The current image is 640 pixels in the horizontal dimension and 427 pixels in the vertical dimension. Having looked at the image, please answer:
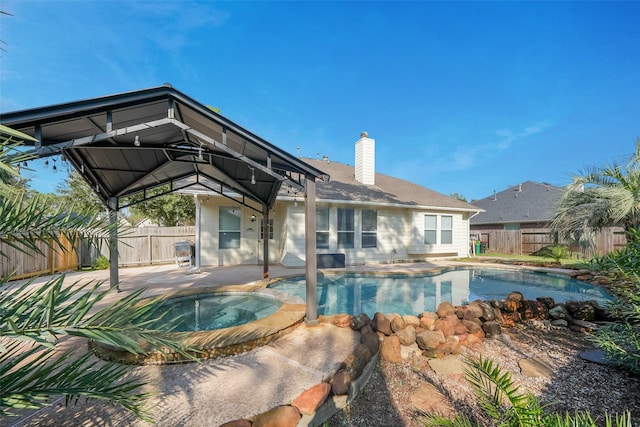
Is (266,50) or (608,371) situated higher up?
(266,50)

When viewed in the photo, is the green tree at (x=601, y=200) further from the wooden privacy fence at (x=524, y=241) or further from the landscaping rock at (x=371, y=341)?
the wooden privacy fence at (x=524, y=241)

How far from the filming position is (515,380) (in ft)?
11.5

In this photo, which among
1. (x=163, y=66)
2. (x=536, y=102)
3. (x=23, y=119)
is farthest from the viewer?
(x=536, y=102)

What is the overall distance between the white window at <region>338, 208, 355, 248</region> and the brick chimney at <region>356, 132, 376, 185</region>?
11.9 ft

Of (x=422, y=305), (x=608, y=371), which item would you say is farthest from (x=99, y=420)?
(x=422, y=305)

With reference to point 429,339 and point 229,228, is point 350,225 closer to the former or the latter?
point 229,228

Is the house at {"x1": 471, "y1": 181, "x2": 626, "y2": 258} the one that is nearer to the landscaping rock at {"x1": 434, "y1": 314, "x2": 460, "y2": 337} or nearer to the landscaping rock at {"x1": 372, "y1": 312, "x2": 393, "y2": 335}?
the landscaping rock at {"x1": 434, "y1": 314, "x2": 460, "y2": 337}

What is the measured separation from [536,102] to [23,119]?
29326 mm

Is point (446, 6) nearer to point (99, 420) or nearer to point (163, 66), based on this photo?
point (163, 66)

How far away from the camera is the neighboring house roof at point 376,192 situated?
12000 millimetres

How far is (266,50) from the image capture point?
15.0m

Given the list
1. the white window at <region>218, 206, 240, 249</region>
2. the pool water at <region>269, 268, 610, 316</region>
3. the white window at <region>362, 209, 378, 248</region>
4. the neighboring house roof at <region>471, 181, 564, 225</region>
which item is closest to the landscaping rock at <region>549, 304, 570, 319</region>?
the pool water at <region>269, 268, 610, 316</region>

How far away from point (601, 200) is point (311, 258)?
6692mm

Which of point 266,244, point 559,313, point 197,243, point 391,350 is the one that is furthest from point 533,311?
point 197,243
